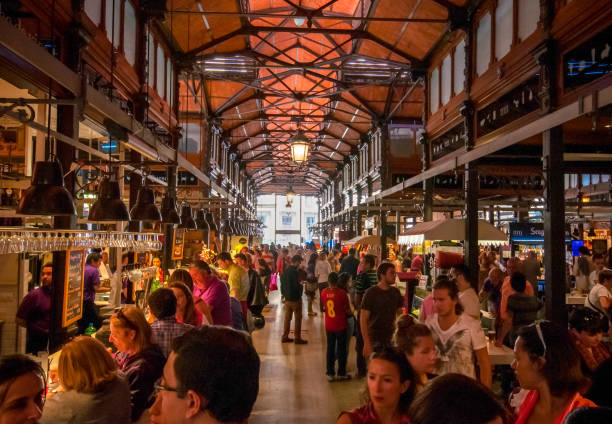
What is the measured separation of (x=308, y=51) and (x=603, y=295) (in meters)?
9.29

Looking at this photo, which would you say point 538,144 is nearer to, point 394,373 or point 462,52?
point 462,52

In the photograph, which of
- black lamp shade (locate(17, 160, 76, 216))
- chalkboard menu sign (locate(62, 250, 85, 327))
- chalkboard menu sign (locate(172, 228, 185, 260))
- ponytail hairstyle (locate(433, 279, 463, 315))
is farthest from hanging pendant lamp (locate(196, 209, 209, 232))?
ponytail hairstyle (locate(433, 279, 463, 315))

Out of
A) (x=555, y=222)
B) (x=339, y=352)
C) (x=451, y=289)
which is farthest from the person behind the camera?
(x=339, y=352)

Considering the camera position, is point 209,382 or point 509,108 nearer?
point 209,382

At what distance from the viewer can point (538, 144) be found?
916 cm

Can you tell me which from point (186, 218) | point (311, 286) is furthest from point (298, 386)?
point (311, 286)

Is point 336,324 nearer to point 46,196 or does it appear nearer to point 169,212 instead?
point 169,212

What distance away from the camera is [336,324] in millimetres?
7594

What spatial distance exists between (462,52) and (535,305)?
4.81m

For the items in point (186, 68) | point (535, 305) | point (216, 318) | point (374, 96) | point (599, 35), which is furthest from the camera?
point (374, 96)

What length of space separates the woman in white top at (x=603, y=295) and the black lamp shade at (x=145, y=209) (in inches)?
221

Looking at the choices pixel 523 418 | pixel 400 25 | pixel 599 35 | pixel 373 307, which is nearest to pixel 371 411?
pixel 523 418

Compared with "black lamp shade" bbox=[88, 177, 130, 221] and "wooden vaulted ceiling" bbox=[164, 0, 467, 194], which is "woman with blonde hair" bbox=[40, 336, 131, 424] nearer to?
"black lamp shade" bbox=[88, 177, 130, 221]

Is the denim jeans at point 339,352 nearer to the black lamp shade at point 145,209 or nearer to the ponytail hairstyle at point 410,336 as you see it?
the black lamp shade at point 145,209
